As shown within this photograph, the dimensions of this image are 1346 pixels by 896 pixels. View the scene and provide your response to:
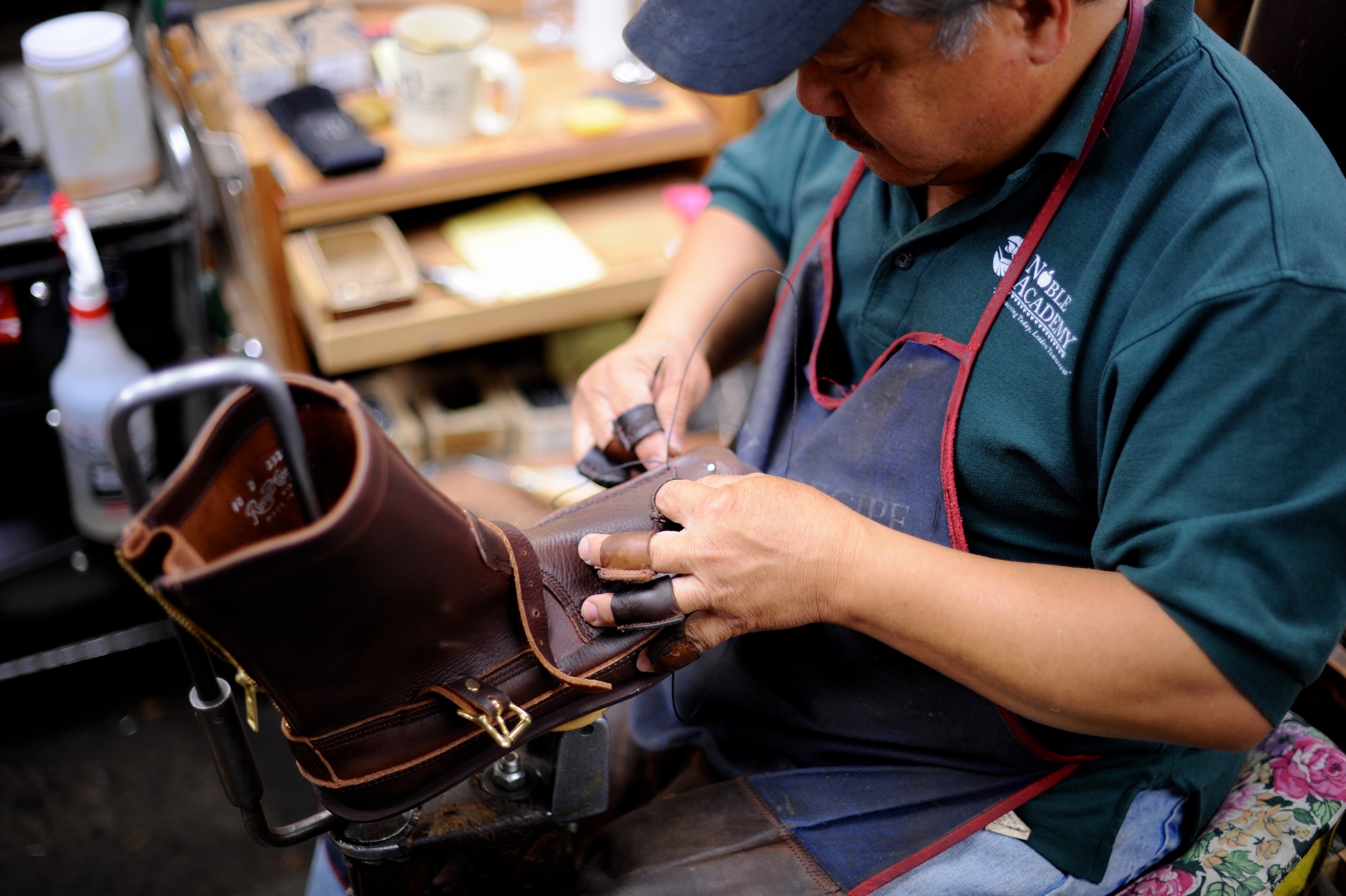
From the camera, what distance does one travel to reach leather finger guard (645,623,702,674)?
0.94m

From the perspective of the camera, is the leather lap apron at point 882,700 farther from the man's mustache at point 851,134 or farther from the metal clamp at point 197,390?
the metal clamp at point 197,390

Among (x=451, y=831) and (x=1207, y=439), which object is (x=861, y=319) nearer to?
(x=1207, y=439)

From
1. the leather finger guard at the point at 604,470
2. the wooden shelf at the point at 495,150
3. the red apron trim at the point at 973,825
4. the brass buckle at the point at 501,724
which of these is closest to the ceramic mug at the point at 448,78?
the wooden shelf at the point at 495,150

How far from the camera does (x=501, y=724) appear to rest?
845 millimetres

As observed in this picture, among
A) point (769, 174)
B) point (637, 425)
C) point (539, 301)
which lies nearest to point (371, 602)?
point (637, 425)

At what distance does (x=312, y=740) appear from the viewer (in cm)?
82

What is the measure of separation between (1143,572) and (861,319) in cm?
39

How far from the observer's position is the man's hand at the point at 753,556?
2.90 feet

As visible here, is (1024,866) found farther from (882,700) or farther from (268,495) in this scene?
(268,495)

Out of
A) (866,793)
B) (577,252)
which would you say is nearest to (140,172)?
(577,252)

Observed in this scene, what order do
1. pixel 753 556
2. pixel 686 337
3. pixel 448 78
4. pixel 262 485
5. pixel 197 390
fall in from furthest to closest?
pixel 448 78 < pixel 686 337 < pixel 753 556 < pixel 262 485 < pixel 197 390

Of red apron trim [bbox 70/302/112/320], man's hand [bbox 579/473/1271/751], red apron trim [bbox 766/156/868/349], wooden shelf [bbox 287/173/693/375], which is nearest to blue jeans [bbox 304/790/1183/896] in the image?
man's hand [bbox 579/473/1271/751]

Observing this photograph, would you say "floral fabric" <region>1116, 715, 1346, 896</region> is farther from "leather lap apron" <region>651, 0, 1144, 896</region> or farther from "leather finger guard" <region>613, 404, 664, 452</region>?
"leather finger guard" <region>613, 404, 664, 452</region>

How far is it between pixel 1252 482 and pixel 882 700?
416 mm
